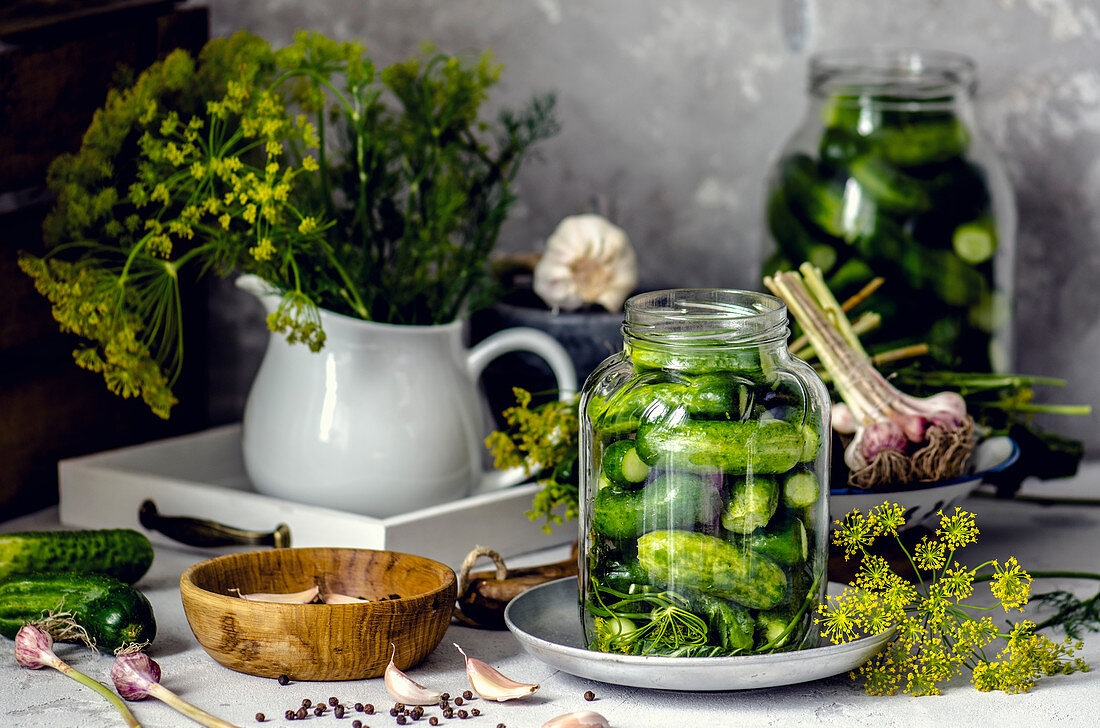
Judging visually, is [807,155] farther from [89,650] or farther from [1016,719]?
[89,650]

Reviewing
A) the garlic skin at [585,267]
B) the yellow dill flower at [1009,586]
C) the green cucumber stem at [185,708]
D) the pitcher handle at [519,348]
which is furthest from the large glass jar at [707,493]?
the garlic skin at [585,267]

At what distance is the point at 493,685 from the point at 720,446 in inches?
8.6

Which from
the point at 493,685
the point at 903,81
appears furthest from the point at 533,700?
the point at 903,81

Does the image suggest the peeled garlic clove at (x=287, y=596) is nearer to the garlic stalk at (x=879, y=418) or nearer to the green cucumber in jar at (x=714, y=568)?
the green cucumber in jar at (x=714, y=568)

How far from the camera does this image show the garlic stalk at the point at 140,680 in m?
0.78

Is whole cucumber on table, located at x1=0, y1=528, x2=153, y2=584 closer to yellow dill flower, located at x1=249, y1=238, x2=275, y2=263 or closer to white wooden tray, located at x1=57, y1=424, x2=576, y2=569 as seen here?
white wooden tray, located at x1=57, y1=424, x2=576, y2=569

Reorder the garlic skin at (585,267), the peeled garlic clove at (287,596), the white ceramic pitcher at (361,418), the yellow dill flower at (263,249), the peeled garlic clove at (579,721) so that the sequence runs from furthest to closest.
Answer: the garlic skin at (585,267) → the white ceramic pitcher at (361,418) → the yellow dill flower at (263,249) → the peeled garlic clove at (287,596) → the peeled garlic clove at (579,721)

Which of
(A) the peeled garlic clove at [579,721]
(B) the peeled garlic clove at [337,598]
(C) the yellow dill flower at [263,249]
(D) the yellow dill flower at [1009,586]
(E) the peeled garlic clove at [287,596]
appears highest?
(C) the yellow dill flower at [263,249]

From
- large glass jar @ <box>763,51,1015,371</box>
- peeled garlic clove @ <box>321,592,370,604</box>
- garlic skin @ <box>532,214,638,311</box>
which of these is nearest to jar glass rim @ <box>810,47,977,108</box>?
large glass jar @ <box>763,51,1015,371</box>

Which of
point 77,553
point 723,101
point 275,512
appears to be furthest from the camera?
point 723,101

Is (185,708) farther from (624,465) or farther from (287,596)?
(624,465)

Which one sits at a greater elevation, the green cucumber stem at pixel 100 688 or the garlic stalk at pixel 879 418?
the garlic stalk at pixel 879 418

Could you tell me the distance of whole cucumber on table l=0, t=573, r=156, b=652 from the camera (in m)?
0.87

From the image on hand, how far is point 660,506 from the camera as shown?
795 millimetres
